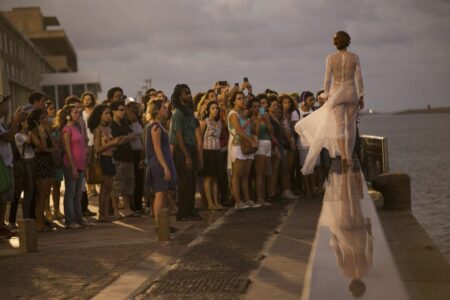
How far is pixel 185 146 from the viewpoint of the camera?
15086 millimetres

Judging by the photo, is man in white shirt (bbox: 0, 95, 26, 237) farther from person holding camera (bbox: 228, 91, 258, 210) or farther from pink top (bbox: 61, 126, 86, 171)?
person holding camera (bbox: 228, 91, 258, 210)

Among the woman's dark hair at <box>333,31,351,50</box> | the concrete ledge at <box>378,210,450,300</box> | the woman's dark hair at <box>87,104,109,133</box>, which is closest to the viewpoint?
the concrete ledge at <box>378,210,450,300</box>

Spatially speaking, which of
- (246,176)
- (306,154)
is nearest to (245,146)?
(246,176)

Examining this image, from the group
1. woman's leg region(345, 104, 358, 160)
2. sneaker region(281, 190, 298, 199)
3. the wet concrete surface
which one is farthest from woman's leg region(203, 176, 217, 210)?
woman's leg region(345, 104, 358, 160)

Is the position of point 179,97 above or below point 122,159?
above

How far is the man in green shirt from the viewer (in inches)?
589

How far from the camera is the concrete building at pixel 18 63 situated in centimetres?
7044

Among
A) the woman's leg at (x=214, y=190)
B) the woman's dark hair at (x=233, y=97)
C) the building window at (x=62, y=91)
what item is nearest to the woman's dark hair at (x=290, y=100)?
the woman's dark hair at (x=233, y=97)

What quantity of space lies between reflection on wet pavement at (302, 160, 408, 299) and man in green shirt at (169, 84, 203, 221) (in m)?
5.60

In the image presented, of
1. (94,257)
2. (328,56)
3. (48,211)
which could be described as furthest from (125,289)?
(48,211)

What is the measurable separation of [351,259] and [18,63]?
7519 centimetres

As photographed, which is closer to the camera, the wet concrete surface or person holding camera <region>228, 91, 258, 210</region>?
the wet concrete surface

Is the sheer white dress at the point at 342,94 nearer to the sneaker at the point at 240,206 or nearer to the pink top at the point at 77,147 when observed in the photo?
the sneaker at the point at 240,206

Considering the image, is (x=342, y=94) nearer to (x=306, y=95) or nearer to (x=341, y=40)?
(x=341, y=40)
